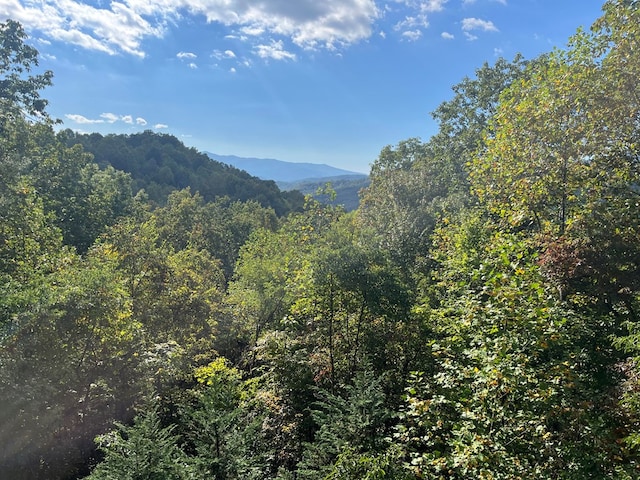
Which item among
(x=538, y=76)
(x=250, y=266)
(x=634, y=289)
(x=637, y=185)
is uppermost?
(x=538, y=76)

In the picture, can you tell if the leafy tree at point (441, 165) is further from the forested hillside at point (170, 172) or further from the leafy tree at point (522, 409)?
the forested hillside at point (170, 172)

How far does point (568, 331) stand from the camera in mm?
5707

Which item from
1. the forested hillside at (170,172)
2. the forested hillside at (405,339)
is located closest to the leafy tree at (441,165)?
the forested hillside at (405,339)

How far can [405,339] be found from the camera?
10344 mm

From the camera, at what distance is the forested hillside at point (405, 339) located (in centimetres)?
494

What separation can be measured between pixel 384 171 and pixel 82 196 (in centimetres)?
2263

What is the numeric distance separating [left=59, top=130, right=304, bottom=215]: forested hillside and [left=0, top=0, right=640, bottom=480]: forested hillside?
66.6m

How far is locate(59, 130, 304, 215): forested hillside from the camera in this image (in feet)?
275

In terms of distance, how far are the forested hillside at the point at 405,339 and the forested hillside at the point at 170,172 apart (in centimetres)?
6661

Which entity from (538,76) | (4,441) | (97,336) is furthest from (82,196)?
(538,76)

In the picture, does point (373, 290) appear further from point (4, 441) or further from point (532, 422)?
point (4, 441)

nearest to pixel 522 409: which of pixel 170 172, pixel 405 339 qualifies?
pixel 405 339

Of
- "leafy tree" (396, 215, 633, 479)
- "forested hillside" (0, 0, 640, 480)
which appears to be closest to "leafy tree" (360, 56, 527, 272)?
Result: "forested hillside" (0, 0, 640, 480)

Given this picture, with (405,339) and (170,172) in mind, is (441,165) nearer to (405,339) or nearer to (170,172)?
(405,339)
